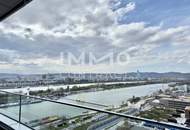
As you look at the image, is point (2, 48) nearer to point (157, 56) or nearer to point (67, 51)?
point (67, 51)

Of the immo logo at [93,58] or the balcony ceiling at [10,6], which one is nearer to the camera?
the balcony ceiling at [10,6]

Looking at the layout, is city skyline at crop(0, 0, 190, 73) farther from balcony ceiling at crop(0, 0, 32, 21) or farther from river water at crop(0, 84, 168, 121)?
river water at crop(0, 84, 168, 121)

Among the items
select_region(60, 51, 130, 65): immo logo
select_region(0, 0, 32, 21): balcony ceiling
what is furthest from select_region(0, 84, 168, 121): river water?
select_region(0, 0, 32, 21): balcony ceiling

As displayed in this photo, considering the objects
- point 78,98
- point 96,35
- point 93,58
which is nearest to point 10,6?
point 78,98

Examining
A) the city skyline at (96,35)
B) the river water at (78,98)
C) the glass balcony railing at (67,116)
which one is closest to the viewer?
the glass balcony railing at (67,116)

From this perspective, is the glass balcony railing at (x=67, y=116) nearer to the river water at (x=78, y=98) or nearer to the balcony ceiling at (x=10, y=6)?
the river water at (x=78, y=98)

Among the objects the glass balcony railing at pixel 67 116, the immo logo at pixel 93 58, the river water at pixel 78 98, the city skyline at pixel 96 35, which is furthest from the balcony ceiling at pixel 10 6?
the immo logo at pixel 93 58
